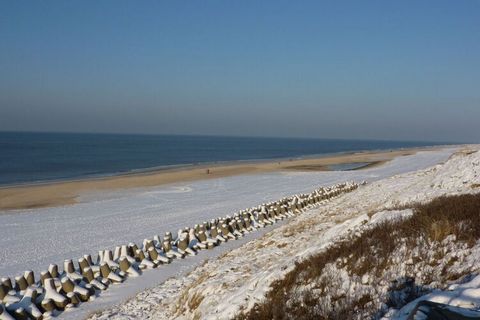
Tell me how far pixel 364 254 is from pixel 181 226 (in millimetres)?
13148

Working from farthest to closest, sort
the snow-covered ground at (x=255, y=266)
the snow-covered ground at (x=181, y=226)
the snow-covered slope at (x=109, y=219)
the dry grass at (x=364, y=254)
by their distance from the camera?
the snow-covered slope at (x=109, y=219)
the snow-covered ground at (x=181, y=226)
the snow-covered ground at (x=255, y=266)
the dry grass at (x=364, y=254)

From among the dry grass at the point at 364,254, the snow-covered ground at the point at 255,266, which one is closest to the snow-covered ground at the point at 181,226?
the snow-covered ground at the point at 255,266

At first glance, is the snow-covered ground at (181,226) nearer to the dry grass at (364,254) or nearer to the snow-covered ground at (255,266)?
the snow-covered ground at (255,266)

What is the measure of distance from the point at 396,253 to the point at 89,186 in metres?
39.3

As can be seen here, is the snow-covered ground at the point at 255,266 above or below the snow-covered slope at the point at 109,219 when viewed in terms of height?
above

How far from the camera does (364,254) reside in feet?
26.7

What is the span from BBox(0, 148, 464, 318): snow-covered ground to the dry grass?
50 centimetres

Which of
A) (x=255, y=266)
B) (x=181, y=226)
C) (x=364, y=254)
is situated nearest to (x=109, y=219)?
(x=181, y=226)

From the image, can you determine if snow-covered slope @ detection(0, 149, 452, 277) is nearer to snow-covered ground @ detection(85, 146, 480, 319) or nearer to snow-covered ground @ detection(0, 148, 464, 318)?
snow-covered ground @ detection(0, 148, 464, 318)

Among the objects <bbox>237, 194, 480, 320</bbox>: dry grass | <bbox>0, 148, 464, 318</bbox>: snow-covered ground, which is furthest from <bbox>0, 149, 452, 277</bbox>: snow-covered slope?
<bbox>237, 194, 480, 320</bbox>: dry grass

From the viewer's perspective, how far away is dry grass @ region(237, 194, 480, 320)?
703 cm

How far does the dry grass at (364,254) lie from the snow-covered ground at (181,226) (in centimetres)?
50

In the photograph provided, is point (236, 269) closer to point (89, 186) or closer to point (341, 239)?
point (341, 239)

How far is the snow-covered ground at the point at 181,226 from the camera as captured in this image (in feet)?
32.6
